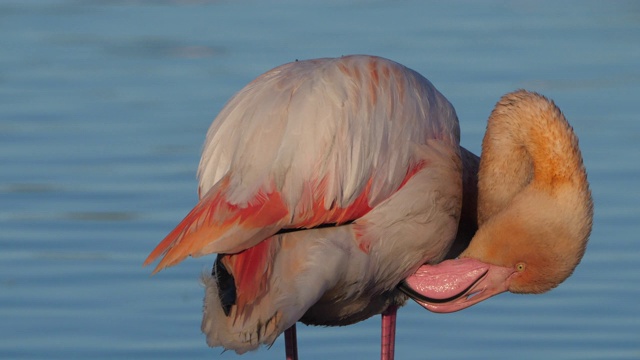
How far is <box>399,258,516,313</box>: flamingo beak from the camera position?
6688 millimetres

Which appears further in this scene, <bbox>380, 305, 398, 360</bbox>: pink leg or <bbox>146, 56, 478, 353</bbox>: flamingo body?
<bbox>380, 305, 398, 360</bbox>: pink leg

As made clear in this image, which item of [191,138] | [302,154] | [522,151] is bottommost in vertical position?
[191,138]

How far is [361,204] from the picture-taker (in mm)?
6336

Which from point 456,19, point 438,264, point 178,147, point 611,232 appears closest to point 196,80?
point 178,147

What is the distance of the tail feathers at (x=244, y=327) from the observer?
6156mm

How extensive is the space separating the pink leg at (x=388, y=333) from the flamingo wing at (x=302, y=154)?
81 centimetres

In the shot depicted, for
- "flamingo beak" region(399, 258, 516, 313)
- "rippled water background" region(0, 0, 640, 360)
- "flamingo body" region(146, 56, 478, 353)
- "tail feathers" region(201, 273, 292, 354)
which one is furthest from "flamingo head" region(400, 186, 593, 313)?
"rippled water background" region(0, 0, 640, 360)

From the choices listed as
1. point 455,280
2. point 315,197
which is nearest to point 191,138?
point 455,280

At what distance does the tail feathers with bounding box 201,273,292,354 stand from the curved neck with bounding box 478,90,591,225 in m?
1.15

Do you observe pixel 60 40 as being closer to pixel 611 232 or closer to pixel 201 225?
pixel 611 232

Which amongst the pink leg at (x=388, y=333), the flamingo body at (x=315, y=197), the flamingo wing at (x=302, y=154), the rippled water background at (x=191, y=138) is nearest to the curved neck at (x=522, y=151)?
the flamingo body at (x=315, y=197)

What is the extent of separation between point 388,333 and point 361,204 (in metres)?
0.97

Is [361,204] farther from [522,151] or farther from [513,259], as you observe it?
[522,151]

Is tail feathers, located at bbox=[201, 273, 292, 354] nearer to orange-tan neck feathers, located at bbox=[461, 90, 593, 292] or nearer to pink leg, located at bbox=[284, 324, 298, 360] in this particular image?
pink leg, located at bbox=[284, 324, 298, 360]
